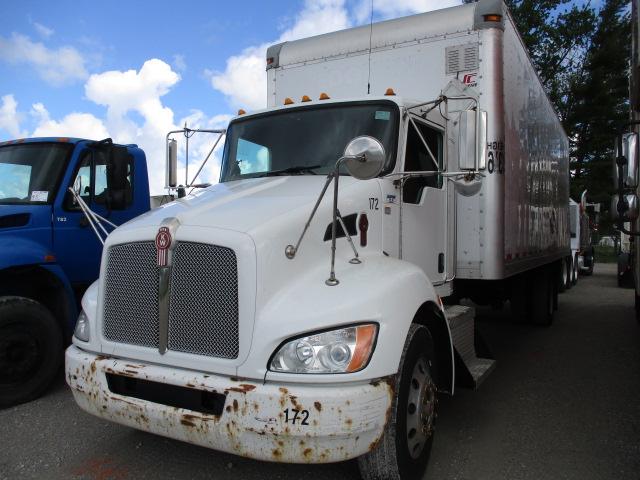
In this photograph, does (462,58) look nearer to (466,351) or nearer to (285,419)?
(466,351)

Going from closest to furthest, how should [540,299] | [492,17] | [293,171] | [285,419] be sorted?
1. [285,419]
2. [293,171]
3. [492,17]
4. [540,299]

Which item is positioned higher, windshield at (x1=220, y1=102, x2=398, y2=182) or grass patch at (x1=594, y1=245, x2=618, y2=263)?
windshield at (x1=220, y1=102, x2=398, y2=182)

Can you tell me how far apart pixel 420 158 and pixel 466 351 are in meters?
1.54

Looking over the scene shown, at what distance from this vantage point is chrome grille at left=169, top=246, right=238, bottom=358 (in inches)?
106

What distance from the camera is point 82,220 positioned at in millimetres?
5254

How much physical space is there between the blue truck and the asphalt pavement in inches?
15.5

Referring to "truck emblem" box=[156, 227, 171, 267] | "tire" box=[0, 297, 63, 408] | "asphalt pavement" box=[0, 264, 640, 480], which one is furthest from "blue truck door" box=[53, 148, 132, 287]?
"truck emblem" box=[156, 227, 171, 267]

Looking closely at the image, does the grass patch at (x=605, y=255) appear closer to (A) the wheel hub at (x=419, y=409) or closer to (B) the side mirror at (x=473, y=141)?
(B) the side mirror at (x=473, y=141)

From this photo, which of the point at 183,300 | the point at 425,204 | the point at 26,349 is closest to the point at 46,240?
the point at 26,349

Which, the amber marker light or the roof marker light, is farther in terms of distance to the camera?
the roof marker light

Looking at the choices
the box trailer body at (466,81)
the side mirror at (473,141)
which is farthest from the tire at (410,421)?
the box trailer body at (466,81)

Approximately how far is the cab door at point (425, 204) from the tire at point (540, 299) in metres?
4.47

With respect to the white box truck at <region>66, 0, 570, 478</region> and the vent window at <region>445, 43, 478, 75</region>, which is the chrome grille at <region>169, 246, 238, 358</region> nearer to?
the white box truck at <region>66, 0, 570, 478</region>

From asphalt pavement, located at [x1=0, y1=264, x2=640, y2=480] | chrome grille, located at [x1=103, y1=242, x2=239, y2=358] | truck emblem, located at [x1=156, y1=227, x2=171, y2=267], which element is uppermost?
truck emblem, located at [x1=156, y1=227, x2=171, y2=267]
